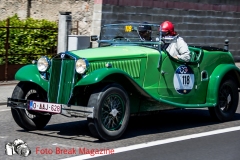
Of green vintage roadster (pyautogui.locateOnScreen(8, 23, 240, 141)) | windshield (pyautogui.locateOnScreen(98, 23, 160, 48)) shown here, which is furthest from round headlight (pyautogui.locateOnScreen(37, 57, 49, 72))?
windshield (pyautogui.locateOnScreen(98, 23, 160, 48))

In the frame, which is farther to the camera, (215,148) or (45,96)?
(45,96)

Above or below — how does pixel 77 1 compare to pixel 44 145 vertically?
above

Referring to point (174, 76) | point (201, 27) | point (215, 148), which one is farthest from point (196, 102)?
point (201, 27)

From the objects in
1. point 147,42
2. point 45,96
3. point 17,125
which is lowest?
point 17,125

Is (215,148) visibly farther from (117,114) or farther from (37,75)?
(37,75)

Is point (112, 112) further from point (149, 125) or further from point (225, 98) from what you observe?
point (225, 98)

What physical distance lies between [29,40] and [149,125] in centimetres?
711

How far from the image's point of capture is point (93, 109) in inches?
322

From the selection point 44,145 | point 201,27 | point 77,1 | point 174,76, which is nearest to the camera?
point 44,145

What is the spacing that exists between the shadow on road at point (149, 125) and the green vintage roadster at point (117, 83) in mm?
289

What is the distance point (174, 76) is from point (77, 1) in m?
9.15

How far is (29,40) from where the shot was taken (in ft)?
53.7

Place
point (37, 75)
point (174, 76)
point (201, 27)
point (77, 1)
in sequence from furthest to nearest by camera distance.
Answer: point (201, 27) < point (77, 1) < point (174, 76) < point (37, 75)

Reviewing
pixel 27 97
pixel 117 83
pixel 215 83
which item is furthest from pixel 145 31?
pixel 27 97
